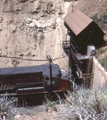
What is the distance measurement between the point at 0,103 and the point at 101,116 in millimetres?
5255

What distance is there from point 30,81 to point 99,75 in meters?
7.10

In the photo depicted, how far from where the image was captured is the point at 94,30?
14430 mm

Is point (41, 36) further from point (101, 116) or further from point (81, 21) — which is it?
point (101, 116)

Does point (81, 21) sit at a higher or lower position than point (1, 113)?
higher

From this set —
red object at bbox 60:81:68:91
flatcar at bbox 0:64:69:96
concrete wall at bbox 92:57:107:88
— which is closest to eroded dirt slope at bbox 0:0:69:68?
flatcar at bbox 0:64:69:96

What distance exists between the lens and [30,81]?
16.0m

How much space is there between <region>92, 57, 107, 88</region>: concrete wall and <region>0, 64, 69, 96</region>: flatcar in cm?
323

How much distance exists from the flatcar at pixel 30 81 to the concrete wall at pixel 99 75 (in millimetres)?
3227

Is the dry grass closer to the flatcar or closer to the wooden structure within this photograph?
the wooden structure

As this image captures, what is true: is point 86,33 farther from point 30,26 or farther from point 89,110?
point 30,26

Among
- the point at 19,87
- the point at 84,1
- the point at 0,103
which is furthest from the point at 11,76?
the point at 84,1

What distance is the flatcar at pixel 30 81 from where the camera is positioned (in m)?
15.3

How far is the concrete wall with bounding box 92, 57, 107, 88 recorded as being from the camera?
39.1ft

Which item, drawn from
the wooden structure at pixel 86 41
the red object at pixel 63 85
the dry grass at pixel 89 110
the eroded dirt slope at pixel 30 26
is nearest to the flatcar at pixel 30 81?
the red object at pixel 63 85
